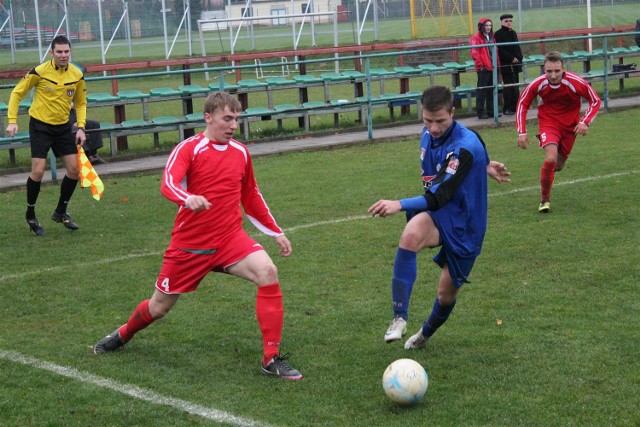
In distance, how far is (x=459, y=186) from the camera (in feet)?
17.6

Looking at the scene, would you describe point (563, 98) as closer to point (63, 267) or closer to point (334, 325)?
point (334, 325)

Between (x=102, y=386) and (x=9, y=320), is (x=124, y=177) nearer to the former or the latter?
(x=9, y=320)

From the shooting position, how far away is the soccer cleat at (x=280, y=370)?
5355mm

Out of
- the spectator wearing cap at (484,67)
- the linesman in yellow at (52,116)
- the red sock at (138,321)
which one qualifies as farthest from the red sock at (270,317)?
the spectator wearing cap at (484,67)

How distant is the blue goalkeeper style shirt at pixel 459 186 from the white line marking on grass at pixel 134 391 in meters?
1.59

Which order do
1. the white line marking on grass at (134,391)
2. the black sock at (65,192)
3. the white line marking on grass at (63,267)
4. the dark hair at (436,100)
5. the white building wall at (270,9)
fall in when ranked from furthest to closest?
the white building wall at (270,9), the black sock at (65,192), the white line marking on grass at (63,267), the dark hair at (436,100), the white line marking on grass at (134,391)

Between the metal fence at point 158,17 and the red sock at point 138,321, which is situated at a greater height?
the metal fence at point 158,17

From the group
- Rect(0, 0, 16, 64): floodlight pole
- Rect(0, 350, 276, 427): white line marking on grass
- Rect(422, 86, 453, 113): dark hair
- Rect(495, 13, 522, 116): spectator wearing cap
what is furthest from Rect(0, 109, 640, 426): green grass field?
Rect(0, 0, 16, 64): floodlight pole

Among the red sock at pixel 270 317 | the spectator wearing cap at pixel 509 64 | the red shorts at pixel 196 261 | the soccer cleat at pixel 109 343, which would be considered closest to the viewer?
the red sock at pixel 270 317

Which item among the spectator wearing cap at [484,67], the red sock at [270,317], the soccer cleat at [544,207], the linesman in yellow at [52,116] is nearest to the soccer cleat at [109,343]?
the red sock at [270,317]

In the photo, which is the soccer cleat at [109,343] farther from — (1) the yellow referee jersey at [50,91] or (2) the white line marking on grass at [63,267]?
(1) the yellow referee jersey at [50,91]

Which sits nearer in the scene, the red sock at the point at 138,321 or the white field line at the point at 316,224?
the red sock at the point at 138,321

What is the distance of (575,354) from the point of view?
559 centimetres

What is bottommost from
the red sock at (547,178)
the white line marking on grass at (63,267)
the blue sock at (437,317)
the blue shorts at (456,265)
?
the white line marking on grass at (63,267)
